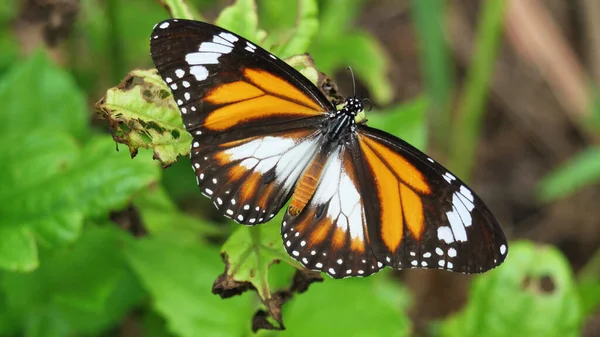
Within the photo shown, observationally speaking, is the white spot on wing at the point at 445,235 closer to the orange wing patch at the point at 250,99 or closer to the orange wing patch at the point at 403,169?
the orange wing patch at the point at 403,169

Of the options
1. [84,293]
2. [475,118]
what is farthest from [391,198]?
[475,118]

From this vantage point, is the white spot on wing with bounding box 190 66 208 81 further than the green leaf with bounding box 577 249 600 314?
No

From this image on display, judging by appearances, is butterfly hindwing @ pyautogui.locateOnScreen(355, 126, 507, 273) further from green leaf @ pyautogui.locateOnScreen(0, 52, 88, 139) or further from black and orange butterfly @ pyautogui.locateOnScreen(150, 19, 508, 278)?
green leaf @ pyautogui.locateOnScreen(0, 52, 88, 139)

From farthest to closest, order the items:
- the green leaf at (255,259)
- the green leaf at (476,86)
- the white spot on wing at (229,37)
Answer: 1. the green leaf at (476,86)
2. the white spot on wing at (229,37)
3. the green leaf at (255,259)

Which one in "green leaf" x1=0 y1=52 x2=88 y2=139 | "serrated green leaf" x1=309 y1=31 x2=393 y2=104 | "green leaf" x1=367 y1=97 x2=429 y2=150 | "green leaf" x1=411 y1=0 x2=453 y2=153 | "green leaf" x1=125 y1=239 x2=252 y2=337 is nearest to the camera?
"green leaf" x1=125 y1=239 x2=252 y2=337

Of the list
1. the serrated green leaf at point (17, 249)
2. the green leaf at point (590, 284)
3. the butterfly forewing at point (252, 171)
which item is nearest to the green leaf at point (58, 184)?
the serrated green leaf at point (17, 249)

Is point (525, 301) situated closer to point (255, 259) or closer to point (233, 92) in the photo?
point (255, 259)

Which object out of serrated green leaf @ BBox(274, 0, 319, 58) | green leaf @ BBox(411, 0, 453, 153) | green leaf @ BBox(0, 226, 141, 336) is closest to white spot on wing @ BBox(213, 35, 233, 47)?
serrated green leaf @ BBox(274, 0, 319, 58)
